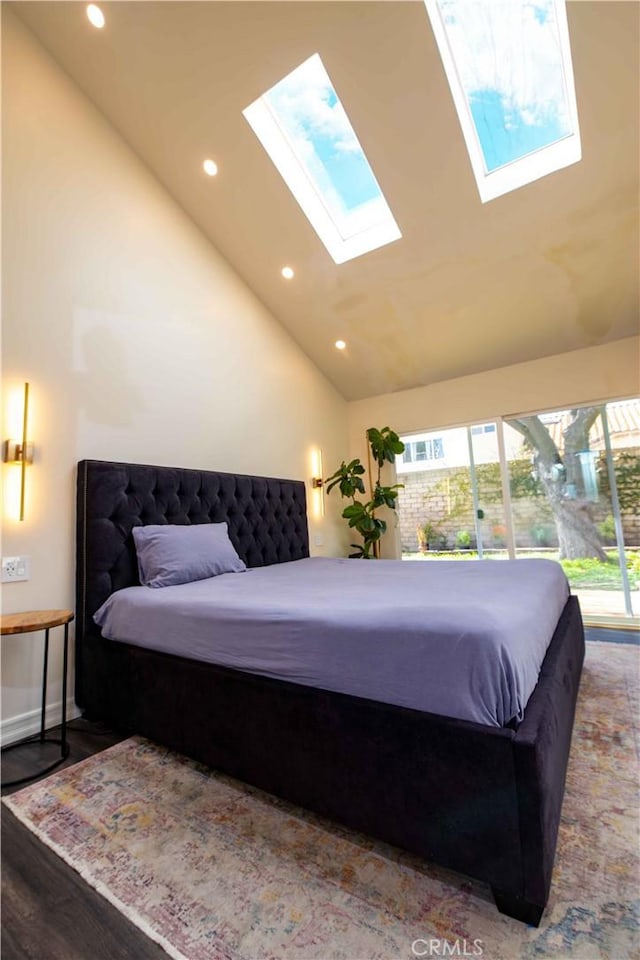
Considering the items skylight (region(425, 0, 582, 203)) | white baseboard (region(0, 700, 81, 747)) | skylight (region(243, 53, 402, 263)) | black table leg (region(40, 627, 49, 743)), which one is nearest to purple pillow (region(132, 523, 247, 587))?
black table leg (region(40, 627, 49, 743))

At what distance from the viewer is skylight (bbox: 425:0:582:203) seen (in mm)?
2461

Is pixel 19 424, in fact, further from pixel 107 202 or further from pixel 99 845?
pixel 99 845

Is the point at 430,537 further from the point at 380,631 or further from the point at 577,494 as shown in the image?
the point at 380,631

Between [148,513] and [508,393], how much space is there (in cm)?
369

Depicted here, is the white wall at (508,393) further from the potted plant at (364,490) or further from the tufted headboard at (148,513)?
the tufted headboard at (148,513)

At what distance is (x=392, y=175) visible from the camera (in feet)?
9.89

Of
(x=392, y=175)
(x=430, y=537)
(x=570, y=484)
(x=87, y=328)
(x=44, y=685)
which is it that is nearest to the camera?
(x=44, y=685)

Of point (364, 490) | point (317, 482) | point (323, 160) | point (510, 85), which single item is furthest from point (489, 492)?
point (323, 160)

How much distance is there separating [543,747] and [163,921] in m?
1.09

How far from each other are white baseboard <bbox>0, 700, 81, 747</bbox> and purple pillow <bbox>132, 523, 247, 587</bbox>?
766mm

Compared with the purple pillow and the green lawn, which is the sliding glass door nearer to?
the green lawn

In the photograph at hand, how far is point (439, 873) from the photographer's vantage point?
1215 mm

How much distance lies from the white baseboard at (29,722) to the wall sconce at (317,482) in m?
2.85

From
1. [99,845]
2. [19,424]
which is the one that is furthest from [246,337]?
[99,845]
